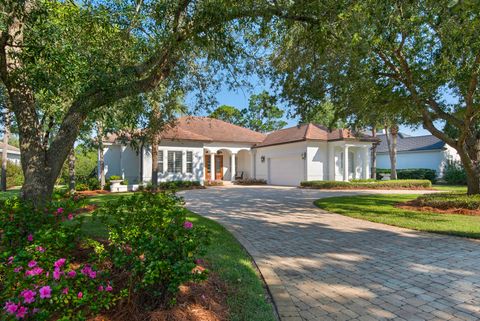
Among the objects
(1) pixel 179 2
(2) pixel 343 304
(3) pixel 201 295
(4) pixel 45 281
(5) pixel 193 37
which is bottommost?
(2) pixel 343 304

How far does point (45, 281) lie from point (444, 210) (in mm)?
12538

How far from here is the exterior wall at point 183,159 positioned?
75.7 ft

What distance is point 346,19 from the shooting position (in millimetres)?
5832

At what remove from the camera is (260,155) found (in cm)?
3002

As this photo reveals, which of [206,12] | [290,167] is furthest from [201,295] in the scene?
[290,167]

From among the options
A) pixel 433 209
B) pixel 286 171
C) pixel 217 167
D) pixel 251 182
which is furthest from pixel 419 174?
pixel 433 209

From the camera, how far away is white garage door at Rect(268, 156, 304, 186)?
2599 cm

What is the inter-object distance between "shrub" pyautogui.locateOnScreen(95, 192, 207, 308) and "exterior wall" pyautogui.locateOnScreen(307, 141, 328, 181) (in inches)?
867

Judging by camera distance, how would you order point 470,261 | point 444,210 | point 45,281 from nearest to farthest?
point 45,281 < point 470,261 < point 444,210

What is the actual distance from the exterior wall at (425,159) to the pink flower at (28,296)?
35288 mm

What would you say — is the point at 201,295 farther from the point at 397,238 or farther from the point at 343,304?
→ the point at 397,238

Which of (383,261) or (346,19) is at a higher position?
(346,19)

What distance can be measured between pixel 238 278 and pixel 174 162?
67.4 feet

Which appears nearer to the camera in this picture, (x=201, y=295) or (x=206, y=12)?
(x=201, y=295)
